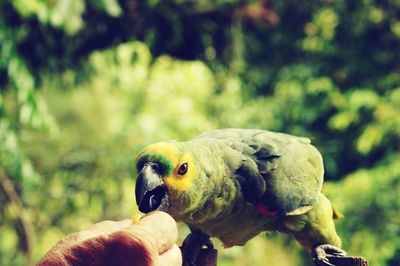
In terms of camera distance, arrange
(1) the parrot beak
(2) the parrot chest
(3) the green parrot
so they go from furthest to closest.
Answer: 1. (2) the parrot chest
2. (3) the green parrot
3. (1) the parrot beak

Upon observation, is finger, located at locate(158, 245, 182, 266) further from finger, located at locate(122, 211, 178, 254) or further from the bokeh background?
the bokeh background

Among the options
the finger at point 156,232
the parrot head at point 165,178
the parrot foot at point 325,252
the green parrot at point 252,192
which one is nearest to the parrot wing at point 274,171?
the green parrot at point 252,192

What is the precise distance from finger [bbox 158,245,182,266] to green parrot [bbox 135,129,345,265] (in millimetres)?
304

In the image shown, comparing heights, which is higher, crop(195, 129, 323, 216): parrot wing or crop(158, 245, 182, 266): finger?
crop(158, 245, 182, 266): finger

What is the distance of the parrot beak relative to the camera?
1.27 meters

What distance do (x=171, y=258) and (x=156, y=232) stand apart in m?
0.07

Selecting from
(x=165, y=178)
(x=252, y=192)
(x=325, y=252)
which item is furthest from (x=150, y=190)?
(x=325, y=252)

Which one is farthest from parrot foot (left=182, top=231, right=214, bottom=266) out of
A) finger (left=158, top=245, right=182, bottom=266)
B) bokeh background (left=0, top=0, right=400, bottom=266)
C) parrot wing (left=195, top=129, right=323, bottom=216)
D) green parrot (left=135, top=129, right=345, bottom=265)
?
bokeh background (left=0, top=0, right=400, bottom=266)

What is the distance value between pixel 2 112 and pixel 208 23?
150cm

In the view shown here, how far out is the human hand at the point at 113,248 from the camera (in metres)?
0.94

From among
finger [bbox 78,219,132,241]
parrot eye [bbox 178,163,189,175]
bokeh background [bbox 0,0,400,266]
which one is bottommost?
bokeh background [bbox 0,0,400,266]

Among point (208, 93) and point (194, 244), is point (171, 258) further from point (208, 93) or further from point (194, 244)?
point (208, 93)

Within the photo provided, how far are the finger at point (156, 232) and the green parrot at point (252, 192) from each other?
30 centimetres

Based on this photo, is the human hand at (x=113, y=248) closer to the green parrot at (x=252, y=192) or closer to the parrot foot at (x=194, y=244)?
the green parrot at (x=252, y=192)
